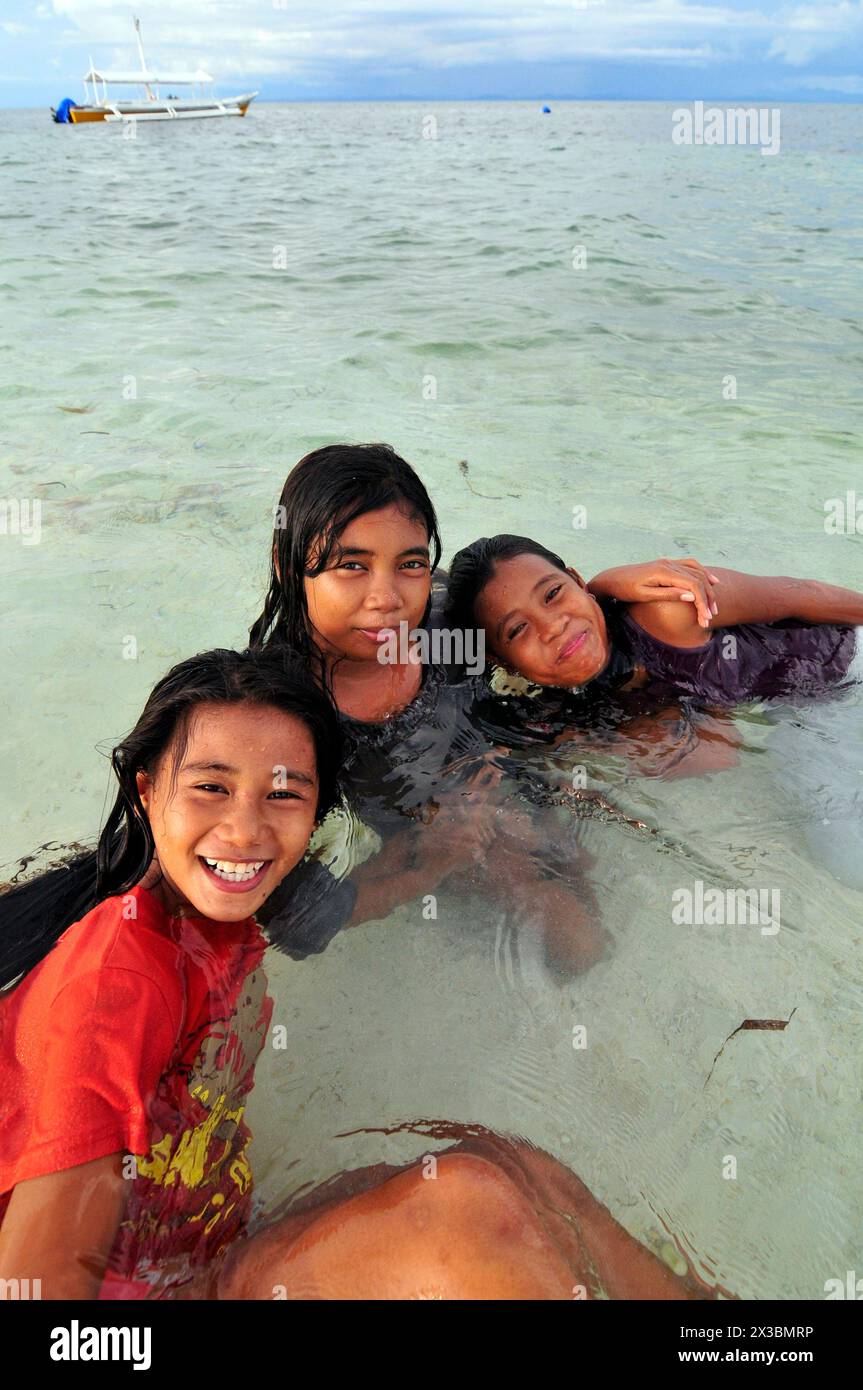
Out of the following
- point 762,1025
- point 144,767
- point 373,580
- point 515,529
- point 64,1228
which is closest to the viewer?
point 64,1228

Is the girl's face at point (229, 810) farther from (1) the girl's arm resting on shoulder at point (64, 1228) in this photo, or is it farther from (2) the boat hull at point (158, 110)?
(2) the boat hull at point (158, 110)

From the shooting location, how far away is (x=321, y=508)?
2797 mm

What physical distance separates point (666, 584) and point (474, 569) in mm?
649

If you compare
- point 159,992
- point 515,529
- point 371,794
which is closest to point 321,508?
point 371,794

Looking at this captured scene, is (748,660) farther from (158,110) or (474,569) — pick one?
(158,110)

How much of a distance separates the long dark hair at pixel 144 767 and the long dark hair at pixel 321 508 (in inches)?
19.7

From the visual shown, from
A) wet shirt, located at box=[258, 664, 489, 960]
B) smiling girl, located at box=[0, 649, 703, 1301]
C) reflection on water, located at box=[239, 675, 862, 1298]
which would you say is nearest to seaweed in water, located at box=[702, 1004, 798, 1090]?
reflection on water, located at box=[239, 675, 862, 1298]

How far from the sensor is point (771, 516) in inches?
223

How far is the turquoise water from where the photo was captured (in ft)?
7.37

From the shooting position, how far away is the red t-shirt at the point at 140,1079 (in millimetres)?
1535

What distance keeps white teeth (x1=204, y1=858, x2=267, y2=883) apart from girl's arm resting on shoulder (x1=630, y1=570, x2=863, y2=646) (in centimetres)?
186
